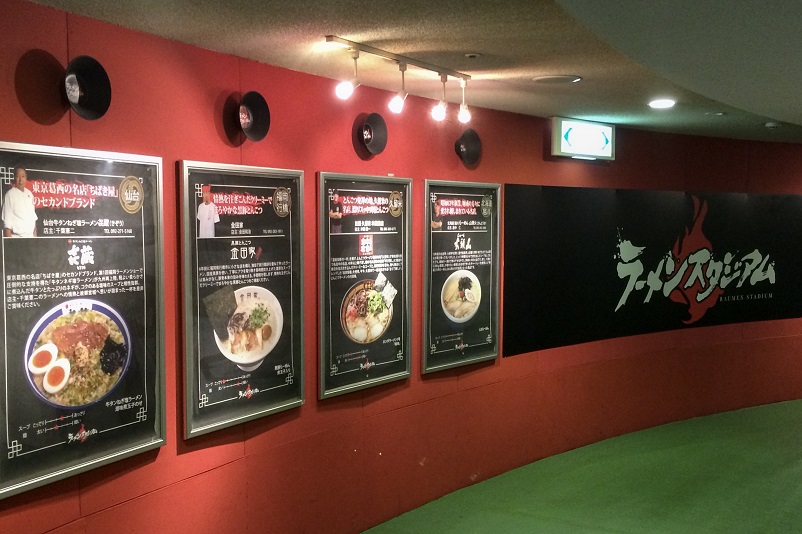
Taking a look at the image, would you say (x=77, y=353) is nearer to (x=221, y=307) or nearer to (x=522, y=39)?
(x=221, y=307)

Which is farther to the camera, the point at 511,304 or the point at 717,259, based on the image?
the point at 717,259

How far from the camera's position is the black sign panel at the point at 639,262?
5400 millimetres

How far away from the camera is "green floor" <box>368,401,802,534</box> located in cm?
441

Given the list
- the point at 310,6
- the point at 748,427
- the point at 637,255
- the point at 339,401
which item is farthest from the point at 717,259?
the point at 310,6

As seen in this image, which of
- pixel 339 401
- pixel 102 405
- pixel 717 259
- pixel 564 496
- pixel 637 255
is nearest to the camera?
pixel 102 405

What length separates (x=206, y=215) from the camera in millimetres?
3211

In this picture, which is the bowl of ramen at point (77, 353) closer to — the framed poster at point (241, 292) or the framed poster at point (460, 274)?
the framed poster at point (241, 292)

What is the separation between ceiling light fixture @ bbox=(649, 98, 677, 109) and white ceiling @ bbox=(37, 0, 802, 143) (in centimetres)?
17

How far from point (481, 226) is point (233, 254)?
2.15 meters

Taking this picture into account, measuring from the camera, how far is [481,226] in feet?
16.3

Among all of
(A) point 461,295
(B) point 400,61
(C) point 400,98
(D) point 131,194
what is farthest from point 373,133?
(D) point 131,194

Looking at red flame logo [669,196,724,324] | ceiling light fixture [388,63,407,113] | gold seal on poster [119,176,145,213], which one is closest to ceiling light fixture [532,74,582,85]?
ceiling light fixture [388,63,407,113]

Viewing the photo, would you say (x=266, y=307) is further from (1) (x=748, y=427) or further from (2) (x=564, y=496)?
(1) (x=748, y=427)

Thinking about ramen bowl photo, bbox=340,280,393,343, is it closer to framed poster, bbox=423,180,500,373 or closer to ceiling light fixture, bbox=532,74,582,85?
framed poster, bbox=423,180,500,373
